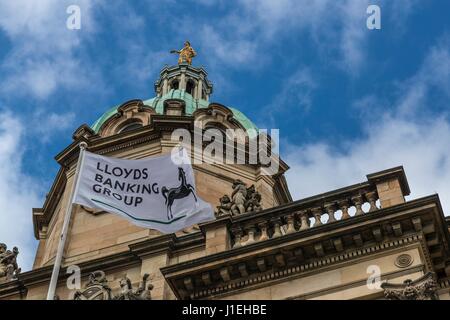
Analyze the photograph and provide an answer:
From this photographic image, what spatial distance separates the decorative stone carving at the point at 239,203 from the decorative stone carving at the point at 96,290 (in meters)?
2.91

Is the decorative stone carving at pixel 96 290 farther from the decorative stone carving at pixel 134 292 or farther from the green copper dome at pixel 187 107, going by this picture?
the green copper dome at pixel 187 107

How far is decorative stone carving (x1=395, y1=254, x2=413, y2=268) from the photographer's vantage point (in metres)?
16.4

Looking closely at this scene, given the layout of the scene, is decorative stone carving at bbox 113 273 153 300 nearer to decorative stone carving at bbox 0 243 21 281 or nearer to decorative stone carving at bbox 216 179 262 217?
decorative stone carving at bbox 216 179 262 217

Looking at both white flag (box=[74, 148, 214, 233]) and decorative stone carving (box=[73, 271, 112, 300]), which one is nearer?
decorative stone carving (box=[73, 271, 112, 300])

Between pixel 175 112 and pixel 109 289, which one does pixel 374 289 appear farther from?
pixel 175 112

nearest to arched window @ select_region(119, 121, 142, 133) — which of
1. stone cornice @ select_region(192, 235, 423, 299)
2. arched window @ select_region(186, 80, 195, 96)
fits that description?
arched window @ select_region(186, 80, 195, 96)

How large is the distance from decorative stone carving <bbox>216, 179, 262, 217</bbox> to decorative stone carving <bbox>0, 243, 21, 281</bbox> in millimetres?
6049

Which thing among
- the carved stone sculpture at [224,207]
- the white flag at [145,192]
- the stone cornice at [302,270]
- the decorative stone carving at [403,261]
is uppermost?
the white flag at [145,192]

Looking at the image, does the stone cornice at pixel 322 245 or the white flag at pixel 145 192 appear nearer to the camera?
the stone cornice at pixel 322 245

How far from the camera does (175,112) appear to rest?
29.1 meters

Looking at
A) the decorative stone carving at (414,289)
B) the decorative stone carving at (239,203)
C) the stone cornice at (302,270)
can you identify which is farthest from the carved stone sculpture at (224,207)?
the decorative stone carving at (414,289)

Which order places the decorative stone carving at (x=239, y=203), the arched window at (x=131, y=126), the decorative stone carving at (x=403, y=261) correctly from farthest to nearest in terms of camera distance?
the arched window at (x=131, y=126), the decorative stone carving at (x=239, y=203), the decorative stone carving at (x=403, y=261)

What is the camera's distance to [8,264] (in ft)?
76.8

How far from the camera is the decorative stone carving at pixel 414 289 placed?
15.4m
